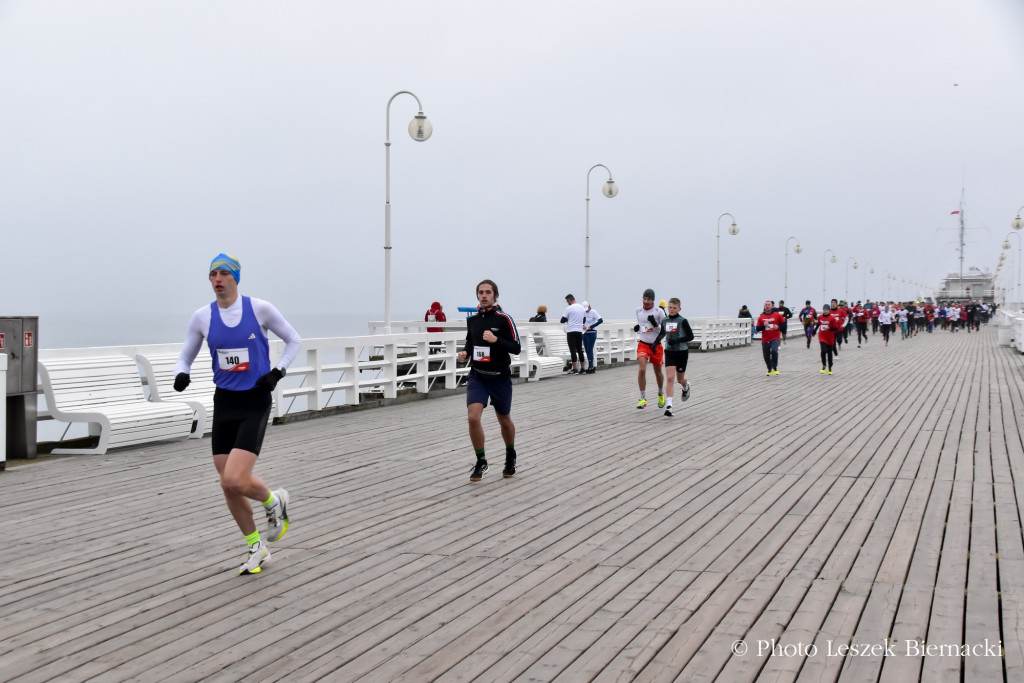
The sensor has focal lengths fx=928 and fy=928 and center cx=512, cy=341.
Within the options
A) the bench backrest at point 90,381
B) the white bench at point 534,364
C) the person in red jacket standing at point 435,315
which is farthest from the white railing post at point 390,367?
the person in red jacket standing at point 435,315

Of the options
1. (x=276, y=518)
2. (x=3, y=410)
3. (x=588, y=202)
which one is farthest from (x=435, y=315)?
(x=276, y=518)

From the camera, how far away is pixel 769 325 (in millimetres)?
20234

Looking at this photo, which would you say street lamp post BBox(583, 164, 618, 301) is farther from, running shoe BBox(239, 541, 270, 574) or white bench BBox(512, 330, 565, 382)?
running shoe BBox(239, 541, 270, 574)

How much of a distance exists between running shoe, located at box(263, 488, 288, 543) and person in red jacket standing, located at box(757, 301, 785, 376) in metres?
15.8

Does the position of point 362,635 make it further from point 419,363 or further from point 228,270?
point 419,363

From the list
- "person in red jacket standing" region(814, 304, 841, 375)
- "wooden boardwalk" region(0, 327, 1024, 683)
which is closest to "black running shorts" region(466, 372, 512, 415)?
"wooden boardwalk" region(0, 327, 1024, 683)

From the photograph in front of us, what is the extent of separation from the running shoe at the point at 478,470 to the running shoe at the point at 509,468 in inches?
8.5

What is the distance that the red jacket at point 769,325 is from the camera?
66.3ft

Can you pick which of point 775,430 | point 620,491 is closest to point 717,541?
point 620,491

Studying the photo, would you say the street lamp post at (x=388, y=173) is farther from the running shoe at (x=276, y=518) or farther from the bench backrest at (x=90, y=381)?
the running shoe at (x=276, y=518)

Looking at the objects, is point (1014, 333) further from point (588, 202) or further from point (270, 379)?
point (270, 379)

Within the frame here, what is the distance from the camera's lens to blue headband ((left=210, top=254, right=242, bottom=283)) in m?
5.24

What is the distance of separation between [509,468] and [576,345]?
1335 cm

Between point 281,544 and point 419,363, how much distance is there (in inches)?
385
